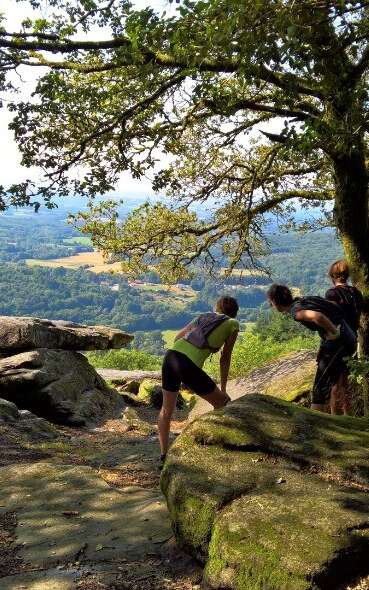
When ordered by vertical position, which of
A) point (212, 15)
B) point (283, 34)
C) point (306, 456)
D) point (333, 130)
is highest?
point (212, 15)

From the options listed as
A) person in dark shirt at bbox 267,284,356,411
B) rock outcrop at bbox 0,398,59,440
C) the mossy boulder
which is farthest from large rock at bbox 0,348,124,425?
person in dark shirt at bbox 267,284,356,411

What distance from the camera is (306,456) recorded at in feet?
17.0

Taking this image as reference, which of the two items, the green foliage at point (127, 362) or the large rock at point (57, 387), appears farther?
the green foliage at point (127, 362)

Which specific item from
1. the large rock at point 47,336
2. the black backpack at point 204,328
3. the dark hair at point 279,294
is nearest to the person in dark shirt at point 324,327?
the dark hair at point 279,294

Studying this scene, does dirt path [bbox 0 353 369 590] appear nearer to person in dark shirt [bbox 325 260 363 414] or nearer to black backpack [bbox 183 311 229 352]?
black backpack [bbox 183 311 229 352]

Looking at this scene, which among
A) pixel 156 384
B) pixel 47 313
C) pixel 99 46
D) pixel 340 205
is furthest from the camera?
pixel 47 313

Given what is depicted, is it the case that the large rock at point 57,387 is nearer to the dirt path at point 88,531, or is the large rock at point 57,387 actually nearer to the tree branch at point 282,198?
the dirt path at point 88,531

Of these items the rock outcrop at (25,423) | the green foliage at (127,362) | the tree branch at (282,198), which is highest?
the tree branch at (282,198)

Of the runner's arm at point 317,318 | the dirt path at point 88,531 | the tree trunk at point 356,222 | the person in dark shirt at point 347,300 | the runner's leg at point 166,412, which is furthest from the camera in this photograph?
the tree trunk at point 356,222

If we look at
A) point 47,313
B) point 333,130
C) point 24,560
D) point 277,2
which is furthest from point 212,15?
point 47,313

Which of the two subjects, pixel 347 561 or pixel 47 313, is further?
pixel 47 313

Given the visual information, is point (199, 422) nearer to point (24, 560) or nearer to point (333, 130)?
point (24, 560)

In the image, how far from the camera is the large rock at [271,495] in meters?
3.77

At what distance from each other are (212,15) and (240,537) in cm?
528
